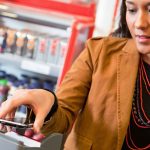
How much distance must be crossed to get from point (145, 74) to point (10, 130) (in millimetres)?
677

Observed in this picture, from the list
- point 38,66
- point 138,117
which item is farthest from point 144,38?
point 38,66

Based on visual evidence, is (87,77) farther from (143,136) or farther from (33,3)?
(33,3)

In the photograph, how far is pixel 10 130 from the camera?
677 millimetres

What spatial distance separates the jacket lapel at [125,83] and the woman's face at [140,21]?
0.13 meters

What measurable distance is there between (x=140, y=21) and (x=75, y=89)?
1.06 feet

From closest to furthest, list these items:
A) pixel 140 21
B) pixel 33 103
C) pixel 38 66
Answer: pixel 33 103 < pixel 140 21 < pixel 38 66

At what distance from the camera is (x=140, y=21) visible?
1048mm

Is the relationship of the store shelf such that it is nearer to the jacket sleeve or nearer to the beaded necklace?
the jacket sleeve

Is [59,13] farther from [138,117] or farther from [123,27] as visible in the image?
[138,117]

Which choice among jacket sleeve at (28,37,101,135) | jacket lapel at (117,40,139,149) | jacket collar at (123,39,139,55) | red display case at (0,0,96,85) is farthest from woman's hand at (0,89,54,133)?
red display case at (0,0,96,85)

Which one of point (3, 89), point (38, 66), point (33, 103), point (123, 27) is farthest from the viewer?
point (3, 89)

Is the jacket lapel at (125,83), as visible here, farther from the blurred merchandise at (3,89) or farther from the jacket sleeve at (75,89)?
the blurred merchandise at (3,89)

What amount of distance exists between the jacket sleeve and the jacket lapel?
0.35ft

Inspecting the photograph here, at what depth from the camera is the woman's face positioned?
105cm
